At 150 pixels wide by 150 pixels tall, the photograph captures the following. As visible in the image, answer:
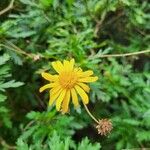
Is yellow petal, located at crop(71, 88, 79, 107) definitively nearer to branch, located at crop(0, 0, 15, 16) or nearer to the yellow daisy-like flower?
the yellow daisy-like flower

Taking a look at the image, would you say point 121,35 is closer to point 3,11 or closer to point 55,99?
point 3,11

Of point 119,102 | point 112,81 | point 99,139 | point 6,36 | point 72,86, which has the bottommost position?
point 99,139

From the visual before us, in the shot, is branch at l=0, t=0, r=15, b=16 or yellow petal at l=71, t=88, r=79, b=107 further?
branch at l=0, t=0, r=15, b=16

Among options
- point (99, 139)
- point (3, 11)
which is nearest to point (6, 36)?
point (3, 11)

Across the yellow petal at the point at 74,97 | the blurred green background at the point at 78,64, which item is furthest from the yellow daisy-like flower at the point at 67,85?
the blurred green background at the point at 78,64

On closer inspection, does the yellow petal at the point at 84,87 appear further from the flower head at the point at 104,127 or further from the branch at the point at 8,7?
the branch at the point at 8,7

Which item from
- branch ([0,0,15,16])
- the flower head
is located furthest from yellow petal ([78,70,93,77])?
branch ([0,0,15,16])

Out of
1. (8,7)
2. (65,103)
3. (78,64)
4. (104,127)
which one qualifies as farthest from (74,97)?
(8,7)
